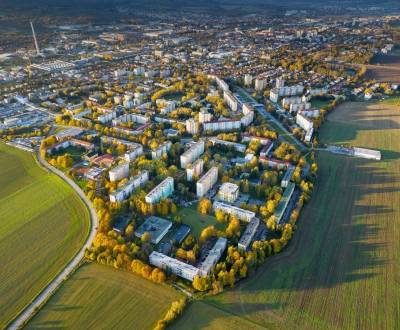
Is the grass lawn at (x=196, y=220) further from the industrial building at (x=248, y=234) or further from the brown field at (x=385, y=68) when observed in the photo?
the brown field at (x=385, y=68)

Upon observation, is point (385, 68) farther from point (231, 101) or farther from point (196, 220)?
point (196, 220)

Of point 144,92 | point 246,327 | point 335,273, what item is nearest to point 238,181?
point 335,273

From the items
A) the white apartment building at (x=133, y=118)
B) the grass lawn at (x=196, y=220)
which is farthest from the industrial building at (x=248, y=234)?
the white apartment building at (x=133, y=118)

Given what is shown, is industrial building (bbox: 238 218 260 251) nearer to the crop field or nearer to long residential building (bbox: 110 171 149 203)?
the crop field

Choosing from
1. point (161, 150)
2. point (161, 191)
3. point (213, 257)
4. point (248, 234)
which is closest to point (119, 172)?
point (161, 191)

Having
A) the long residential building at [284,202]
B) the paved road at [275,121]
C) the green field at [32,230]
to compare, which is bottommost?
the paved road at [275,121]

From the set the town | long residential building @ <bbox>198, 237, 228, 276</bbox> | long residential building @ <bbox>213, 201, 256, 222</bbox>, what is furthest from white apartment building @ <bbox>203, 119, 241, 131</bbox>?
long residential building @ <bbox>198, 237, 228, 276</bbox>
